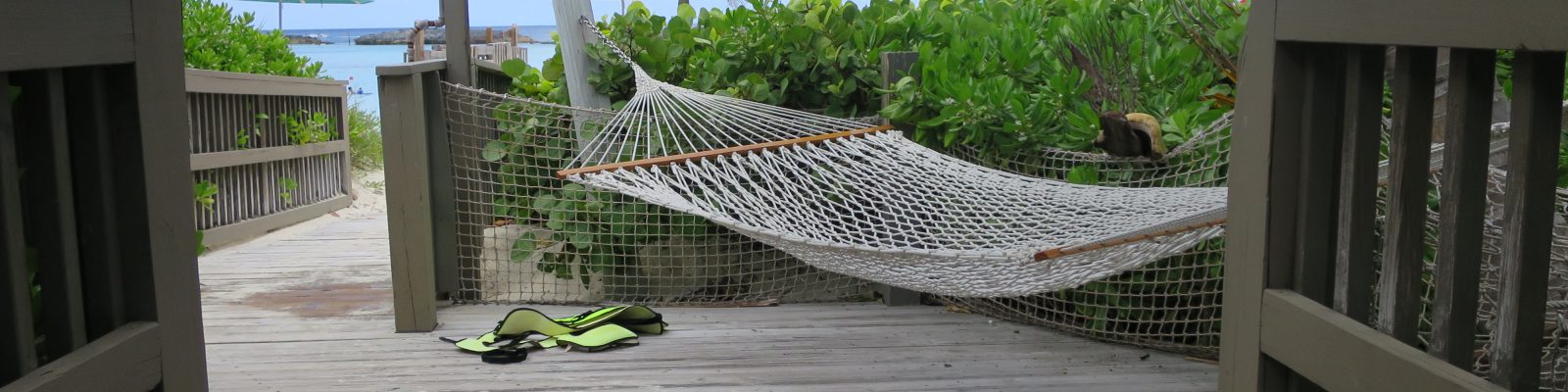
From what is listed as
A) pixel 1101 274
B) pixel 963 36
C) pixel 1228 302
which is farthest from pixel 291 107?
pixel 1228 302

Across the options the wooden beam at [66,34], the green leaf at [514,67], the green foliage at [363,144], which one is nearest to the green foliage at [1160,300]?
the green leaf at [514,67]

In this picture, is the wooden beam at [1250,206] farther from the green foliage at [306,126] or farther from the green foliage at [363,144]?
the green foliage at [363,144]

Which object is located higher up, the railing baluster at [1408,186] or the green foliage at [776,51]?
the green foliage at [776,51]

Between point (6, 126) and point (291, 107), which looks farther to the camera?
point (291, 107)

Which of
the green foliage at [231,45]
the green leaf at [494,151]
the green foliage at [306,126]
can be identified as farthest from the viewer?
the green foliage at [306,126]

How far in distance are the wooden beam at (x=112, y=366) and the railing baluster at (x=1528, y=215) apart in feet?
3.50

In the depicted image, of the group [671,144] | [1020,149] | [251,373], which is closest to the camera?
[251,373]

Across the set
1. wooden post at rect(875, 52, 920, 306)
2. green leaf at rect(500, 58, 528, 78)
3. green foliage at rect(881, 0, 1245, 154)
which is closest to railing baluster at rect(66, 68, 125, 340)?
green foliage at rect(881, 0, 1245, 154)

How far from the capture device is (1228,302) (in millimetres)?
1158

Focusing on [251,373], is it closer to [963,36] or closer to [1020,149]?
[1020,149]

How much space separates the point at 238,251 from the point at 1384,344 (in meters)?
3.94

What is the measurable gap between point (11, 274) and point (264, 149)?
4.13 m

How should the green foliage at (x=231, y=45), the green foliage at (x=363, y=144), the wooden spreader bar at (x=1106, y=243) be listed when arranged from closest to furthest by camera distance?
the wooden spreader bar at (x=1106, y=243)
the green foliage at (x=231, y=45)
the green foliage at (x=363, y=144)

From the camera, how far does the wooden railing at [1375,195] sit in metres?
0.77
